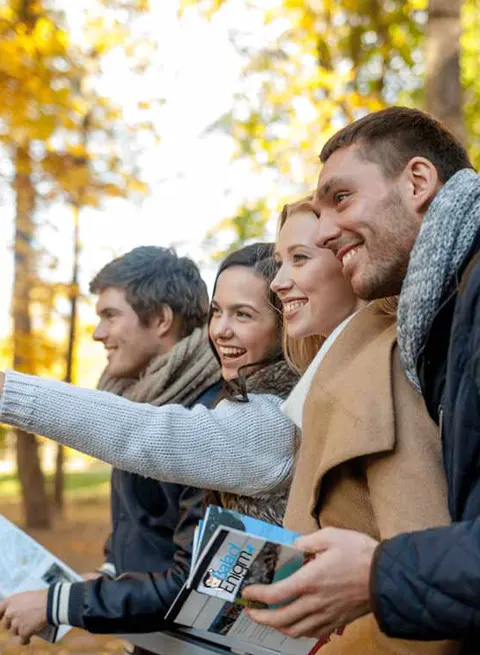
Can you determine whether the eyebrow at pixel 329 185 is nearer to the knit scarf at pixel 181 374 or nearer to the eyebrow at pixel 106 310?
the knit scarf at pixel 181 374

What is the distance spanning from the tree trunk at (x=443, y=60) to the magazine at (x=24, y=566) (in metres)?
4.35

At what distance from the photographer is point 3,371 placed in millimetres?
2520

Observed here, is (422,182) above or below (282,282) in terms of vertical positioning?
above

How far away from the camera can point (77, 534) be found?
1453cm

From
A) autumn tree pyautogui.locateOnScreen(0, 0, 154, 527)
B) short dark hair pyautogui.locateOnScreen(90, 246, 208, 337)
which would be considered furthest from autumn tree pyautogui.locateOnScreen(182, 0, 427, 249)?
short dark hair pyautogui.locateOnScreen(90, 246, 208, 337)

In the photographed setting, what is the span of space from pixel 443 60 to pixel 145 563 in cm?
454

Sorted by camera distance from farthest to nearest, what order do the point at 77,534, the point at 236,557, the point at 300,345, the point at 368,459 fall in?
the point at 77,534, the point at 300,345, the point at 368,459, the point at 236,557

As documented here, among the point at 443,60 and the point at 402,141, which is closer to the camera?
the point at 402,141

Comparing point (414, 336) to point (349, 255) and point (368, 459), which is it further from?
point (349, 255)

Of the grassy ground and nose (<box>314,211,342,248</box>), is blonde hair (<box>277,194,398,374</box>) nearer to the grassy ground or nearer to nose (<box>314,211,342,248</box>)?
nose (<box>314,211,342,248</box>)

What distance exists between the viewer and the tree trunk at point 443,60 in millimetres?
6684

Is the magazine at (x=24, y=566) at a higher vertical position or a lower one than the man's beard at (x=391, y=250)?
lower

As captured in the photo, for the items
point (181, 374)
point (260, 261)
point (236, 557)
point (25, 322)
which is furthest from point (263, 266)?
point (25, 322)

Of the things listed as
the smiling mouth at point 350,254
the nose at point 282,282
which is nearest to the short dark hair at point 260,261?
the nose at point 282,282
